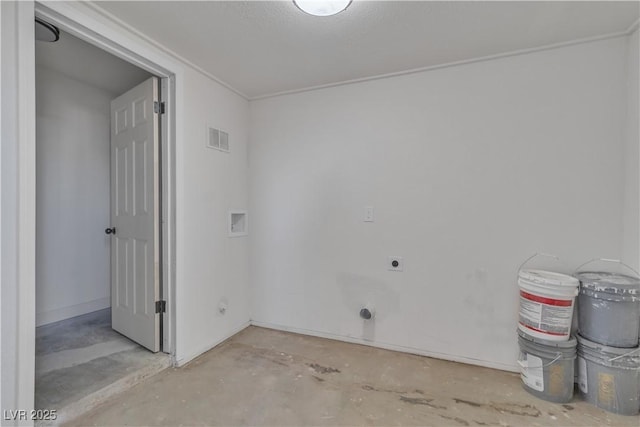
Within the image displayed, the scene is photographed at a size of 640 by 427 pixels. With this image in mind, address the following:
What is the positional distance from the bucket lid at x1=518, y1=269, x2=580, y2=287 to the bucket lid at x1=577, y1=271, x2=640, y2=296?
0.21 feet

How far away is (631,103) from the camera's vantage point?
1.86m

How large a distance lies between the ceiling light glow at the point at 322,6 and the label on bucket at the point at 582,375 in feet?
8.27

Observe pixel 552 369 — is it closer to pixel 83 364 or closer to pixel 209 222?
pixel 209 222

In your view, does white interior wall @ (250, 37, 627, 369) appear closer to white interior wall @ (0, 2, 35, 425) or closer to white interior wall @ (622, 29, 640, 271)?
white interior wall @ (622, 29, 640, 271)

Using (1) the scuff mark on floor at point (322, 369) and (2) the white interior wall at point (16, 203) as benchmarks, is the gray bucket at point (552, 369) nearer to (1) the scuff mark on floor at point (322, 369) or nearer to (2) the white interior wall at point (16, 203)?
(1) the scuff mark on floor at point (322, 369)

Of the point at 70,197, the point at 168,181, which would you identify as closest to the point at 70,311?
the point at 70,197

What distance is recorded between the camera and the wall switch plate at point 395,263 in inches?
96.8

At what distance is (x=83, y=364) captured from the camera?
2.08 meters

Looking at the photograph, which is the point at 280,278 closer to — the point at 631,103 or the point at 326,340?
the point at 326,340

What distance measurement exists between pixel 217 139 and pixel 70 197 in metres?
1.66

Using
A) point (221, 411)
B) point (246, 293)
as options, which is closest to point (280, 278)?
point (246, 293)

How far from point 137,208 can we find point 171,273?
2.10 ft

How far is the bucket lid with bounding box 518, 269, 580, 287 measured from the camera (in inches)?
71.1

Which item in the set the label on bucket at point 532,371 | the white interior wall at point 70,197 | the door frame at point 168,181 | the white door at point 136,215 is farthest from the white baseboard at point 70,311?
the label on bucket at point 532,371
